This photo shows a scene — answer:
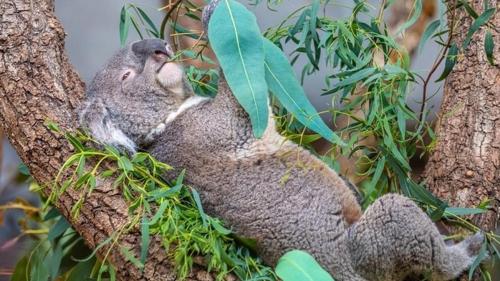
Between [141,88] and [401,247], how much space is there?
3.86 feet

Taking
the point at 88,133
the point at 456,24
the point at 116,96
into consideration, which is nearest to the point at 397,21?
the point at 456,24

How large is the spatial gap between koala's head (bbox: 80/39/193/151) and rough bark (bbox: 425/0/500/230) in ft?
3.44

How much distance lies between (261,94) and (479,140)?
893 mm

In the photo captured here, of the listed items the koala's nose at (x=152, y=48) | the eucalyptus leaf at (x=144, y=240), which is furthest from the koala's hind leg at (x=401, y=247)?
the koala's nose at (x=152, y=48)

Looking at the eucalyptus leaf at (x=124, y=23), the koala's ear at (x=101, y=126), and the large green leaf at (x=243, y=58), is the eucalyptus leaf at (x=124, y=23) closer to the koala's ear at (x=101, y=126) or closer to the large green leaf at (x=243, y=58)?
the koala's ear at (x=101, y=126)

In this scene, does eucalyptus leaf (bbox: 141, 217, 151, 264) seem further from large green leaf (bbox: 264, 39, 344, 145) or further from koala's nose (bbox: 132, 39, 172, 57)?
koala's nose (bbox: 132, 39, 172, 57)

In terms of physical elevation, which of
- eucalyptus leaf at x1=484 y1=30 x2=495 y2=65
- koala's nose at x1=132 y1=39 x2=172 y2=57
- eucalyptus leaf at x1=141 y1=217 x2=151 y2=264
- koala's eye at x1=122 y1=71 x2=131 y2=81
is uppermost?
koala's nose at x1=132 y1=39 x2=172 y2=57

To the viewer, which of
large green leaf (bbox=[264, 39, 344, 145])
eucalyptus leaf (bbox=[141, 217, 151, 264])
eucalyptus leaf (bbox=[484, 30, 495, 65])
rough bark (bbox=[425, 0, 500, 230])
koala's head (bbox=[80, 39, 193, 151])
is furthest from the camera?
koala's head (bbox=[80, 39, 193, 151])

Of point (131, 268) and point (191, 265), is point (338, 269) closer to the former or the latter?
point (191, 265)

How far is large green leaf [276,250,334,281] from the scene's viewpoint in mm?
2355

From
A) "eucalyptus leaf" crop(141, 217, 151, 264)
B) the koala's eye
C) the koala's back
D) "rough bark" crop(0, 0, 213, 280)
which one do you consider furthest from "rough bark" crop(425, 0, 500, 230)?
the koala's eye

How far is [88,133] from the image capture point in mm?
2762

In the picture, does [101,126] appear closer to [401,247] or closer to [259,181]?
[259,181]

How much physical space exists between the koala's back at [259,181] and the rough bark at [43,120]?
0.34 m
